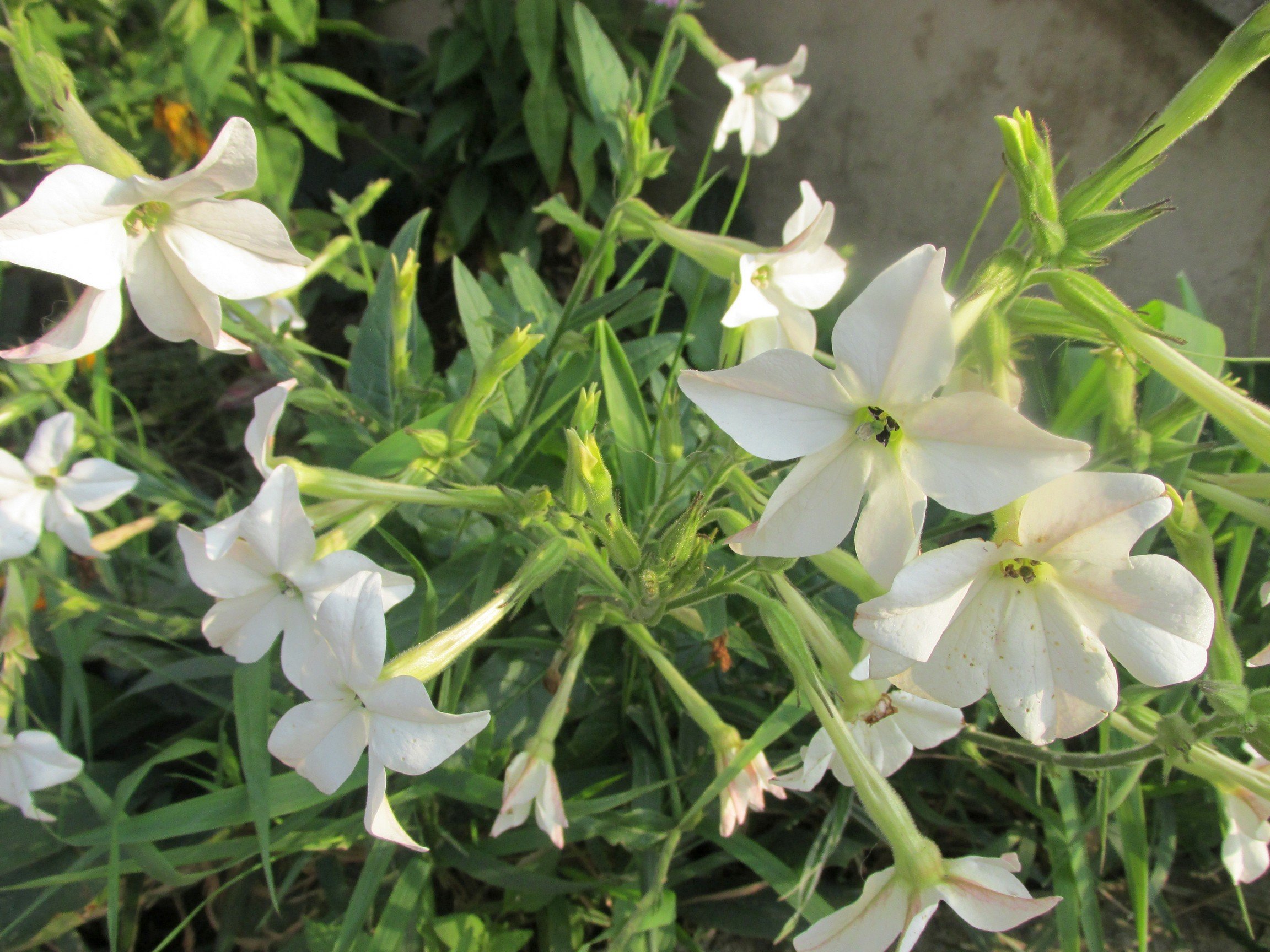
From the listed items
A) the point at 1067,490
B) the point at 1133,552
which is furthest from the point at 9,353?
the point at 1133,552

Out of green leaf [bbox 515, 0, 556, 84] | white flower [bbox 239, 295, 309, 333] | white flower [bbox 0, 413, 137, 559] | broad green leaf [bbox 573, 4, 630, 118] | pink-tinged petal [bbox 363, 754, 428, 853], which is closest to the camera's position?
pink-tinged petal [bbox 363, 754, 428, 853]

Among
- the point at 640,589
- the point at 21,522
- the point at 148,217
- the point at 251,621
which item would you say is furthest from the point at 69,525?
the point at 640,589

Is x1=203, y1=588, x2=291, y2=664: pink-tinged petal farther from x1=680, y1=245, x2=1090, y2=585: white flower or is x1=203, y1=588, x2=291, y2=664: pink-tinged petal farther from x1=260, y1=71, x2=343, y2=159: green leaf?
x1=260, y1=71, x2=343, y2=159: green leaf

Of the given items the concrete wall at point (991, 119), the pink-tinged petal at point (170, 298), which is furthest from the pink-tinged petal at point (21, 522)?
the concrete wall at point (991, 119)

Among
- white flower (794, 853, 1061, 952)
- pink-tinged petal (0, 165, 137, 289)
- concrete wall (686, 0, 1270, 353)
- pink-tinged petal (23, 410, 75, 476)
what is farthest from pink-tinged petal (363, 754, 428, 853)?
concrete wall (686, 0, 1270, 353)

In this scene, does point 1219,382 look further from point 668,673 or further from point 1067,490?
point 668,673

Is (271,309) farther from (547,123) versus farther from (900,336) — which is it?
(900,336)
